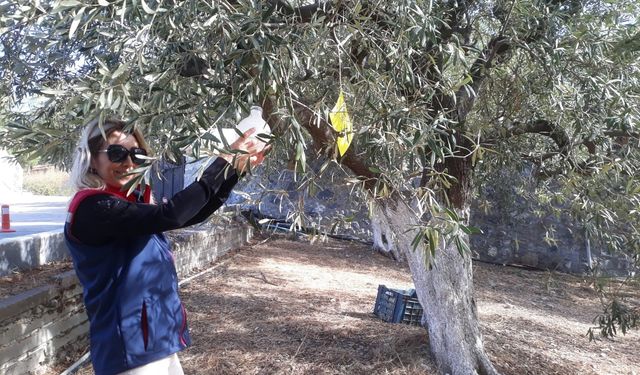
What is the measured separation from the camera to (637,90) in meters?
3.89

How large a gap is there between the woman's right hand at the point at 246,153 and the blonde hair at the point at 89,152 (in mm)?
352

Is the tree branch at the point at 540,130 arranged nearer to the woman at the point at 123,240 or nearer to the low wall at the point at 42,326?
the low wall at the point at 42,326

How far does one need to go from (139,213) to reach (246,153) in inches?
15.0

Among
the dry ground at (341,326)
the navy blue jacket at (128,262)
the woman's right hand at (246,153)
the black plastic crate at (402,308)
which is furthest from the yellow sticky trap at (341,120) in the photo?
the black plastic crate at (402,308)

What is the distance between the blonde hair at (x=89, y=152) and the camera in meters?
1.87

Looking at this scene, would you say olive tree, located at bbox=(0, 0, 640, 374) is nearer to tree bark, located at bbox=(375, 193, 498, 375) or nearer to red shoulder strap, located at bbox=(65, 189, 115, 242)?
tree bark, located at bbox=(375, 193, 498, 375)

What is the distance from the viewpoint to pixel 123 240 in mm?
1858

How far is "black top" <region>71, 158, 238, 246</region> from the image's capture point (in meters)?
1.74

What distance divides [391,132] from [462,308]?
2311mm

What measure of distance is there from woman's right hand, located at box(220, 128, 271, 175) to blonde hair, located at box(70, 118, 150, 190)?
1.15ft

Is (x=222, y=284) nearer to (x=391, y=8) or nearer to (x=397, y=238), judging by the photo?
(x=397, y=238)

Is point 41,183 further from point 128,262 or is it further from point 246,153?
point 246,153

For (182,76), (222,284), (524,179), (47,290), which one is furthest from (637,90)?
(222,284)

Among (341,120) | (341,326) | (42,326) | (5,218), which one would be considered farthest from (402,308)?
(5,218)
